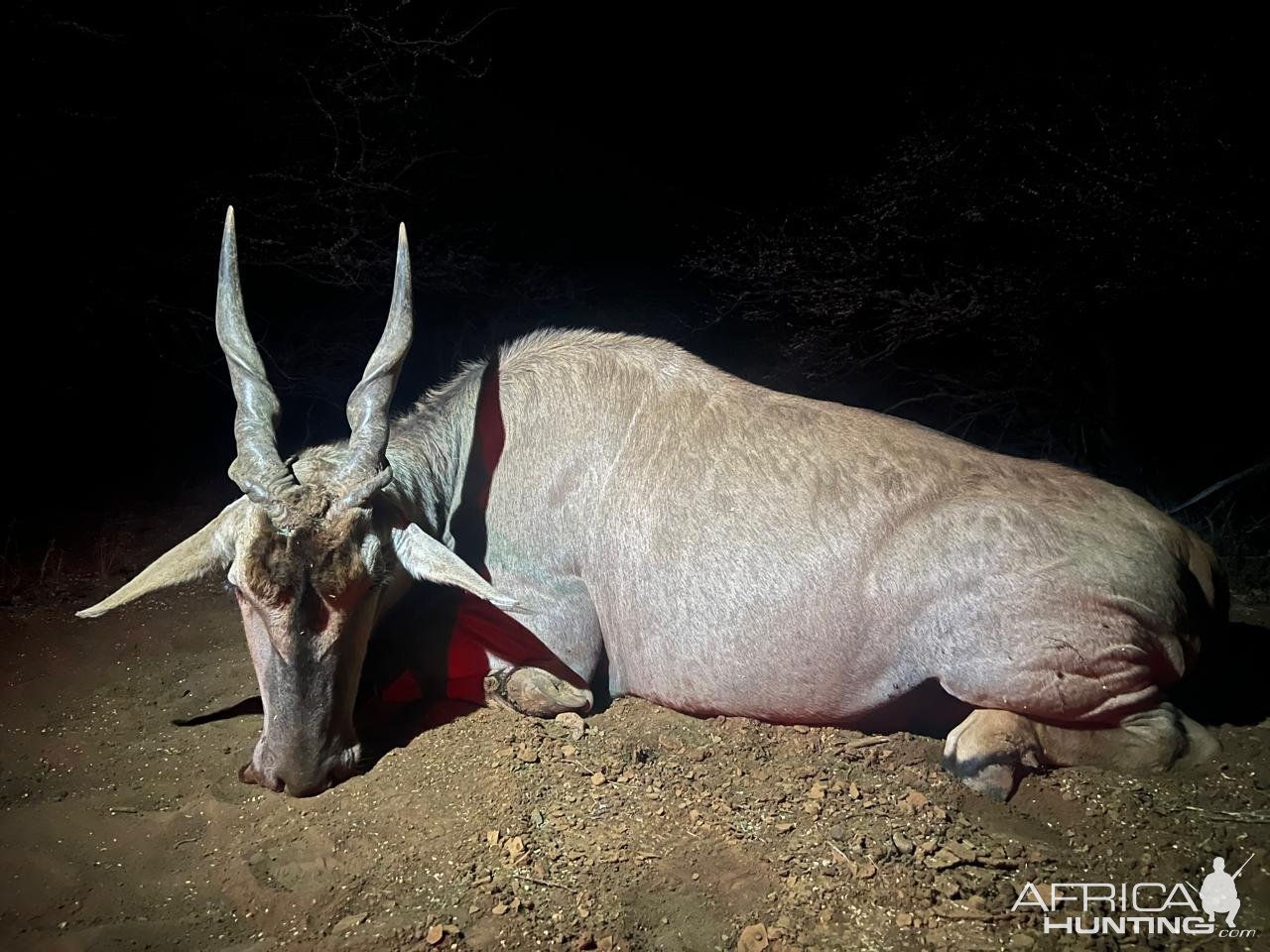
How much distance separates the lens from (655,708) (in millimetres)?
3855

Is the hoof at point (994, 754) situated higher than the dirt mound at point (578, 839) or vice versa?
the hoof at point (994, 754)

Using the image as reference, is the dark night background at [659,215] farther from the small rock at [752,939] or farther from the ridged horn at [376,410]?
the small rock at [752,939]

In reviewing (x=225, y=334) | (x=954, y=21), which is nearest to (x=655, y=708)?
(x=225, y=334)

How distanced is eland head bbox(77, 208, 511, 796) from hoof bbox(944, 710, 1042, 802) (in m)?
1.94

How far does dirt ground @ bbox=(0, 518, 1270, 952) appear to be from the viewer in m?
2.49

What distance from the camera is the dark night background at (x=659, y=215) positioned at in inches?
193

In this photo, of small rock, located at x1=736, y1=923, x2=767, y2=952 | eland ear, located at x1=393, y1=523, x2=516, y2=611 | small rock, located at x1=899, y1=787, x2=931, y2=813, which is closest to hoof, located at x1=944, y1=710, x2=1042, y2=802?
small rock, located at x1=899, y1=787, x2=931, y2=813

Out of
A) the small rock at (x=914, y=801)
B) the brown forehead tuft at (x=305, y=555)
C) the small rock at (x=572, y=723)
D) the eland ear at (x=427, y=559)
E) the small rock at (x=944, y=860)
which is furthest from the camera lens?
the small rock at (x=572, y=723)

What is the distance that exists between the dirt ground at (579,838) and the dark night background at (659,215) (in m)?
2.98

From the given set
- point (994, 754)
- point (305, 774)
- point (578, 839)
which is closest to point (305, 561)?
point (305, 774)

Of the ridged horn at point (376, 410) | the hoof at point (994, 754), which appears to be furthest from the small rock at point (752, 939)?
the ridged horn at point (376, 410)

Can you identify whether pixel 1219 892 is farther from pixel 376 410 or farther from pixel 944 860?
pixel 376 410

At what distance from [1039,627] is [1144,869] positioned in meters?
0.89

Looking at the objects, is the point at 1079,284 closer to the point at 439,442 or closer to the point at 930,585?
the point at 930,585
